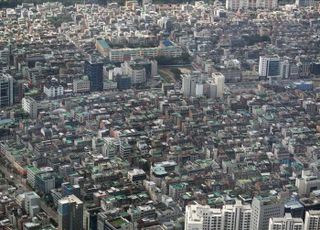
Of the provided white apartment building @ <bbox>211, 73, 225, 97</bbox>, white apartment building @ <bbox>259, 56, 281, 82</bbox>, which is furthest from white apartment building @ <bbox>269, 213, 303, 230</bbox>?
white apartment building @ <bbox>259, 56, 281, 82</bbox>

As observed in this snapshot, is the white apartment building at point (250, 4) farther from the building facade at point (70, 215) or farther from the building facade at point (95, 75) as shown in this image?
the building facade at point (70, 215)

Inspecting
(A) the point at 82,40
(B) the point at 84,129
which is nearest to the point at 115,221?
(B) the point at 84,129

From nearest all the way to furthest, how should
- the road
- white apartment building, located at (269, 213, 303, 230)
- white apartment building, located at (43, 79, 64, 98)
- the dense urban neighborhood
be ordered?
1. white apartment building, located at (269, 213, 303, 230)
2. the dense urban neighborhood
3. the road
4. white apartment building, located at (43, 79, 64, 98)

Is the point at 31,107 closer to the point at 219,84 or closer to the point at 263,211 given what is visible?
the point at 219,84

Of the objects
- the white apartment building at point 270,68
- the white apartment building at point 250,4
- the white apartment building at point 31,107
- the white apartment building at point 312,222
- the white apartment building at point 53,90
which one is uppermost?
the white apartment building at point 250,4

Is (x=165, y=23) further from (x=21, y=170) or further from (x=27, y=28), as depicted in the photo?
(x=21, y=170)

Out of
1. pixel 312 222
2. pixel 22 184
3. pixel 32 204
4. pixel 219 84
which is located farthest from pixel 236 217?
pixel 219 84

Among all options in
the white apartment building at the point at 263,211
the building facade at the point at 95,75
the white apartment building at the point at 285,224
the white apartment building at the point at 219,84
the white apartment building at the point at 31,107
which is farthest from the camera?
the building facade at the point at 95,75

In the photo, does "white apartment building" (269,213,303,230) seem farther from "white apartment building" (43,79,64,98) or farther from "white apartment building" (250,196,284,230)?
"white apartment building" (43,79,64,98)

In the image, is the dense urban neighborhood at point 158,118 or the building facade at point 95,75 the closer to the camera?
the dense urban neighborhood at point 158,118

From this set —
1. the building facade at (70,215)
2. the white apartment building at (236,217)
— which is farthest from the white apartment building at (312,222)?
the building facade at (70,215)
